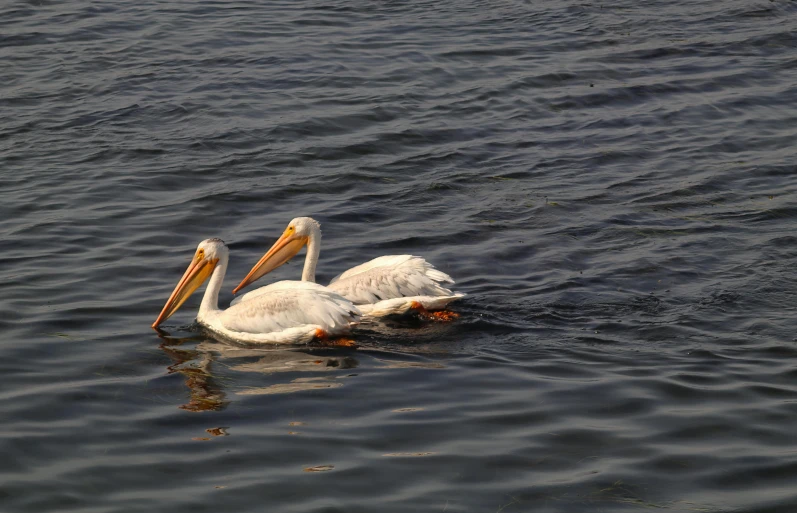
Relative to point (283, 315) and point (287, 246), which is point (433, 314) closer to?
point (283, 315)

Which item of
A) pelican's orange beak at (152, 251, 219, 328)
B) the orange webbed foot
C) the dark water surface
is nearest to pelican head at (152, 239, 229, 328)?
pelican's orange beak at (152, 251, 219, 328)

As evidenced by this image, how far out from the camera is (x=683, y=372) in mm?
6484

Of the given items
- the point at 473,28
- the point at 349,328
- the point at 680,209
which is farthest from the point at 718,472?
the point at 473,28

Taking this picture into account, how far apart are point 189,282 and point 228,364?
3.49 feet

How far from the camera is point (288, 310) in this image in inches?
295

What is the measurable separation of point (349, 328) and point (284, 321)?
445 millimetres

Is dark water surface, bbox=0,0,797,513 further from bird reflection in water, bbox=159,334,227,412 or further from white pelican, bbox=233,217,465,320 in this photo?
white pelican, bbox=233,217,465,320

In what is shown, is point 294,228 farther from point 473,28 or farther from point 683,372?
point 473,28

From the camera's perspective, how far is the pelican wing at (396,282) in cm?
776

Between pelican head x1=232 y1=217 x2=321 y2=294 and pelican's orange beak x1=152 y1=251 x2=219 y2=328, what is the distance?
0.39 meters

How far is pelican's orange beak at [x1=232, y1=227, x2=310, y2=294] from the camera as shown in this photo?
8.32 m

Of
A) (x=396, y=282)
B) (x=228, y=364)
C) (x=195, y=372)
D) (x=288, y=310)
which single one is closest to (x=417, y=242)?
(x=396, y=282)

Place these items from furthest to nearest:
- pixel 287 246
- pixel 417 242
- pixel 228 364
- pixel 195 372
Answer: pixel 417 242
pixel 287 246
pixel 228 364
pixel 195 372

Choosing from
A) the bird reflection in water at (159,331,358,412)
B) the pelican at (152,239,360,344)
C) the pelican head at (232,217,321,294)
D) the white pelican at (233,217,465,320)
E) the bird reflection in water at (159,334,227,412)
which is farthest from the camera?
the pelican head at (232,217,321,294)
